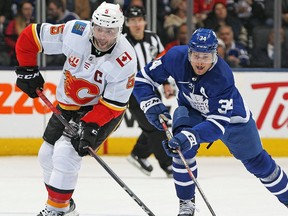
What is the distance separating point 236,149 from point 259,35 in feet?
12.2

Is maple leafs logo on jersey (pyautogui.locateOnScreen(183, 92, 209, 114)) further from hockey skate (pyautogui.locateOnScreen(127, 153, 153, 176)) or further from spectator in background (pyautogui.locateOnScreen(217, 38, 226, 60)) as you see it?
spectator in background (pyautogui.locateOnScreen(217, 38, 226, 60))

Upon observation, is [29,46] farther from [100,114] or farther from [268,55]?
[268,55]

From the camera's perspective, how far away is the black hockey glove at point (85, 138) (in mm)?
5114

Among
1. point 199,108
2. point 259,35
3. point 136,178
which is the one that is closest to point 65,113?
point 199,108

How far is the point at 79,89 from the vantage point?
5.39 meters

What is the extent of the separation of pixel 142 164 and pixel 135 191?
82cm

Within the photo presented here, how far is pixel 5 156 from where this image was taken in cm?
856

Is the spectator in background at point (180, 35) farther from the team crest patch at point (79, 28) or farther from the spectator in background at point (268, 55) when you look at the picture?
the team crest patch at point (79, 28)

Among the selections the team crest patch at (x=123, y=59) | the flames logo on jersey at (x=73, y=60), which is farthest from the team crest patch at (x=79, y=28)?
the team crest patch at (x=123, y=59)

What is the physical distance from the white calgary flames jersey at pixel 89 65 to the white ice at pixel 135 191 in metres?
0.88

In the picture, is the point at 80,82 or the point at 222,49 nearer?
the point at 80,82

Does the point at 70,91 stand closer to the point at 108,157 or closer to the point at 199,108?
the point at 199,108

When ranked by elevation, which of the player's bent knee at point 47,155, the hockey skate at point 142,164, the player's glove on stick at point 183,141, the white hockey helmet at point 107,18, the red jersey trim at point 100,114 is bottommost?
the hockey skate at point 142,164

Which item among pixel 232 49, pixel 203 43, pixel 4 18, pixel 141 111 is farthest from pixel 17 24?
pixel 203 43
